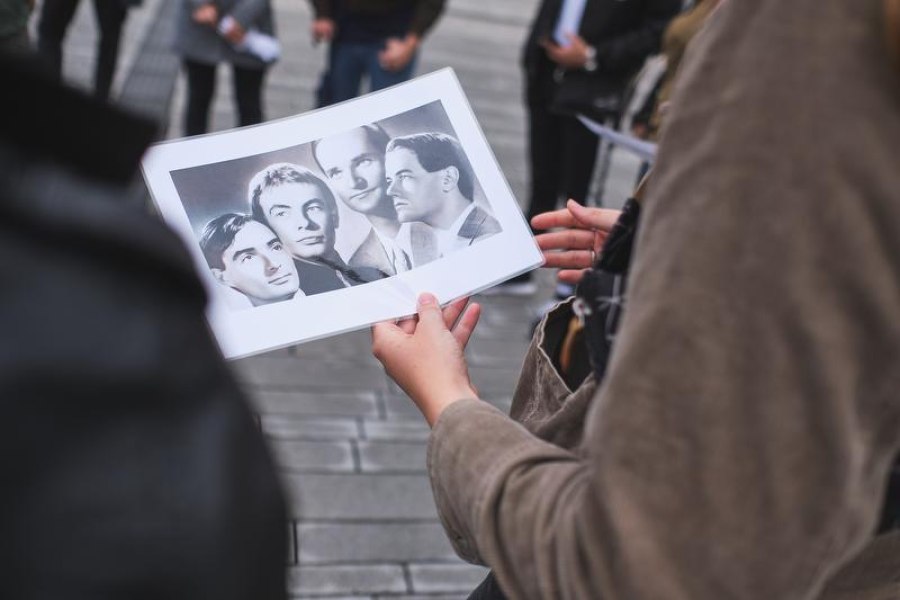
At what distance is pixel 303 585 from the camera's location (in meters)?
2.27

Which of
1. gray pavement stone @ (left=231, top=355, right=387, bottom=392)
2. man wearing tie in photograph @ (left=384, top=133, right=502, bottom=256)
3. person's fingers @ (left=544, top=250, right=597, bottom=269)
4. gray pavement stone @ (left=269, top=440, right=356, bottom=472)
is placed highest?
man wearing tie in photograph @ (left=384, top=133, right=502, bottom=256)

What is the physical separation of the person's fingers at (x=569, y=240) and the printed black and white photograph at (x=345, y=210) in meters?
0.12

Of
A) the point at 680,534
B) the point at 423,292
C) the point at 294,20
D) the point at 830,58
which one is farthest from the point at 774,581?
the point at 294,20

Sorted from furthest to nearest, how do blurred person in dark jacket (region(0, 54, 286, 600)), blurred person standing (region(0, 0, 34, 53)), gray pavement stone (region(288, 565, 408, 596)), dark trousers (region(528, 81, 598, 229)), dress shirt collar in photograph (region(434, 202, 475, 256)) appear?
dark trousers (region(528, 81, 598, 229)), blurred person standing (region(0, 0, 34, 53)), gray pavement stone (region(288, 565, 408, 596)), dress shirt collar in photograph (region(434, 202, 475, 256)), blurred person in dark jacket (region(0, 54, 286, 600))

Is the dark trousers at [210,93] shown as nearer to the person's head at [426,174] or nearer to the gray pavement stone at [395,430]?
the gray pavement stone at [395,430]

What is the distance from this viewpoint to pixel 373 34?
3820 mm

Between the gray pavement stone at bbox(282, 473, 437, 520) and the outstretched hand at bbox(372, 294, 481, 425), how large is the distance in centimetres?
150

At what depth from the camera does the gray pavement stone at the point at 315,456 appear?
2.67m

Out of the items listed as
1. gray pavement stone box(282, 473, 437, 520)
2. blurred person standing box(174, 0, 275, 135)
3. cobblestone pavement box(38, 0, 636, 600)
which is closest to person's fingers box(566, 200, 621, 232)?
cobblestone pavement box(38, 0, 636, 600)

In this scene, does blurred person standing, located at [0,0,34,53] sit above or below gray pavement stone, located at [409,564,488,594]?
above

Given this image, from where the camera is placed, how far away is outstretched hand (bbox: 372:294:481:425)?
0.96 meters

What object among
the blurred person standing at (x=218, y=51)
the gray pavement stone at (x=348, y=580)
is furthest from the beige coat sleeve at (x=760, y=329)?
the blurred person standing at (x=218, y=51)

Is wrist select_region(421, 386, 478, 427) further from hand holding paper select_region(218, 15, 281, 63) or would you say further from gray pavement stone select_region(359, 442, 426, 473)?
hand holding paper select_region(218, 15, 281, 63)

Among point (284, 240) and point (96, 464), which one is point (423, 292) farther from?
point (96, 464)
